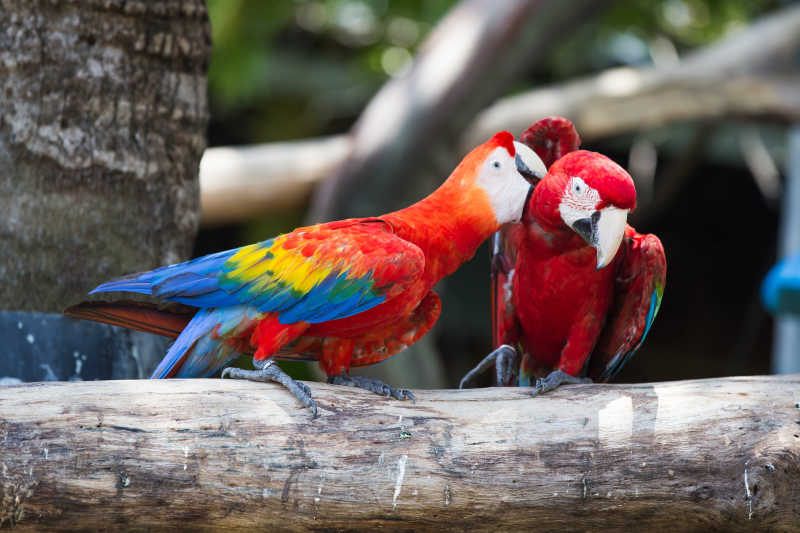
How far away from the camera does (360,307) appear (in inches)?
66.5

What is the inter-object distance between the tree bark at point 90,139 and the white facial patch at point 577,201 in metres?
1.08

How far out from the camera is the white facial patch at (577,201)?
172cm

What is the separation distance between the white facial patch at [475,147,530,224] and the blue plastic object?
1.68 meters

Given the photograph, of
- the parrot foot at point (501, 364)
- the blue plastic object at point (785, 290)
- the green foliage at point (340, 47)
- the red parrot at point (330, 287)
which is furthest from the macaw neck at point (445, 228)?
the green foliage at point (340, 47)

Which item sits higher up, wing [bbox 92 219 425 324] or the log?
wing [bbox 92 219 425 324]

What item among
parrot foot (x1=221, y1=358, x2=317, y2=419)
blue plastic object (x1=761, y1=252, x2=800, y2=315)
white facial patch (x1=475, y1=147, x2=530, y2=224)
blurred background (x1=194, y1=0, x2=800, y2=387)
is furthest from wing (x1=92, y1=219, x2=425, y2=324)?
blurred background (x1=194, y1=0, x2=800, y2=387)

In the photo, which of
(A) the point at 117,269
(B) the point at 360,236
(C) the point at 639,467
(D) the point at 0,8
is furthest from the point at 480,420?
(D) the point at 0,8

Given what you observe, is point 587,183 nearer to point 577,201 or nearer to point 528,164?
point 577,201

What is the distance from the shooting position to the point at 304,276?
169 centimetres

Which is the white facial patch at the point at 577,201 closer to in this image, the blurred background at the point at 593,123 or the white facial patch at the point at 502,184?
the white facial patch at the point at 502,184

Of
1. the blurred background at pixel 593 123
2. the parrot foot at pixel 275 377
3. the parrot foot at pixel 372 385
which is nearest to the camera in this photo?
the parrot foot at pixel 275 377

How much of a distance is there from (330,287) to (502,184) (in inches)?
17.9

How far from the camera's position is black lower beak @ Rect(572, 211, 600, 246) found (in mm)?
1737

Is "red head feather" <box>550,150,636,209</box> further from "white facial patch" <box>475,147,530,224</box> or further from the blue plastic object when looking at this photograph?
the blue plastic object
